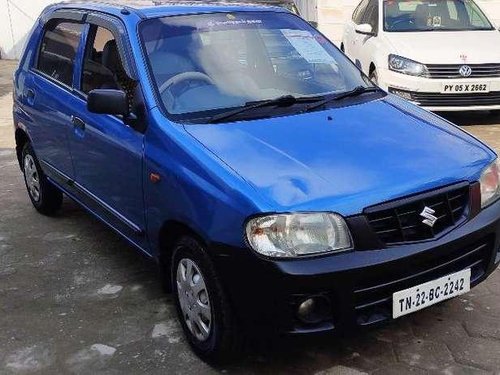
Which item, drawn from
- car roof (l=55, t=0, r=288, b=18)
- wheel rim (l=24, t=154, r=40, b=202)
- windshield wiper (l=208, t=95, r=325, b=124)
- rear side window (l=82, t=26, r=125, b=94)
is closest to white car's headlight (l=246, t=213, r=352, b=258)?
windshield wiper (l=208, t=95, r=325, b=124)

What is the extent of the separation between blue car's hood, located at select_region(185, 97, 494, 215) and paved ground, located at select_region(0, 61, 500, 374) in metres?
0.66

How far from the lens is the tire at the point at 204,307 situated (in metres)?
2.79

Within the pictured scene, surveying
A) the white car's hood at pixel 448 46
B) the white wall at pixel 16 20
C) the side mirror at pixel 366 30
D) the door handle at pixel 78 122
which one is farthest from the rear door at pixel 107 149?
the white wall at pixel 16 20

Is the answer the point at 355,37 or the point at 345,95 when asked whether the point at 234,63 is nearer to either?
the point at 345,95

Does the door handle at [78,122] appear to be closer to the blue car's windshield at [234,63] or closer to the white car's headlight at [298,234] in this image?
the blue car's windshield at [234,63]

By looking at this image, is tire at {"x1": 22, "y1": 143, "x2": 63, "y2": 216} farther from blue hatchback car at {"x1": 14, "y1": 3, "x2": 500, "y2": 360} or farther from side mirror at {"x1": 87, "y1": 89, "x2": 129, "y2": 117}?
side mirror at {"x1": 87, "y1": 89, "x2": 129, "y2": 117}

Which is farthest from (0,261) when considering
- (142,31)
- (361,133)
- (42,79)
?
(361,133)

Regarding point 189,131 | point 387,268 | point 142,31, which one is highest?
point 142,31

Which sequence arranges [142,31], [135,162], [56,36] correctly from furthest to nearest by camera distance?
1. [56,36]
2. [142,31]
3. [135,162]

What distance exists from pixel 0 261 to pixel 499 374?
3.21 meters

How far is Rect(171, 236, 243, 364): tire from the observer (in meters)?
2.79

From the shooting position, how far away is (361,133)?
313 cm

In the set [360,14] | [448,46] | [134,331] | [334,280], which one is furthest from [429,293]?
[360,14]

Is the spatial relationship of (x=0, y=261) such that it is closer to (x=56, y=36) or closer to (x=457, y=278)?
(x=56, y=36)
